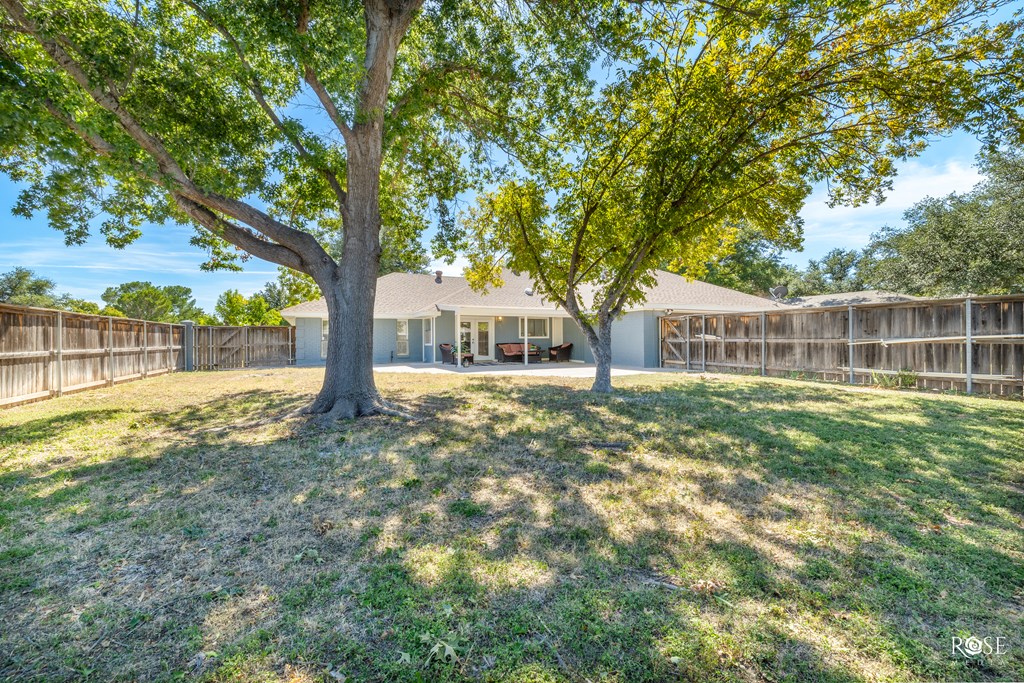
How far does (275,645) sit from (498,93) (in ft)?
31.7

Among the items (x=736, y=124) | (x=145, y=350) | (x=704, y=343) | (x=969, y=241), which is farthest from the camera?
(x=969, y=241)

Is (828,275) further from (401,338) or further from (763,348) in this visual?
(401,338)

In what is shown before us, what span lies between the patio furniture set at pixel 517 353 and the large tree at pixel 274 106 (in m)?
9.14

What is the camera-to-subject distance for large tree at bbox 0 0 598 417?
19.3 feet

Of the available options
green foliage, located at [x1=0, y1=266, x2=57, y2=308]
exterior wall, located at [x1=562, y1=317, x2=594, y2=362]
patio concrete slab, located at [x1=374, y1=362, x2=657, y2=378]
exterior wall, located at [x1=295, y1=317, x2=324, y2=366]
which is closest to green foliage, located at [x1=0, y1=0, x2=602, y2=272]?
patio concrete slab, located at [x1=374, y1=362, x2=657, y2=378]

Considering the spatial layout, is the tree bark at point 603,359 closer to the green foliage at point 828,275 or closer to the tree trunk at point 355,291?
the tree trunk at point 355,291

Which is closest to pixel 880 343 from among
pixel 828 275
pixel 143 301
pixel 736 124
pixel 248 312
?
pixel 736 124

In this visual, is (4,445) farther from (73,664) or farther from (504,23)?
(504,23)

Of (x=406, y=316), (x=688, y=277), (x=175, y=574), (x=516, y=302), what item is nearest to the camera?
(x=175, y=574)

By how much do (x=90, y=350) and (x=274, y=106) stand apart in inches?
287

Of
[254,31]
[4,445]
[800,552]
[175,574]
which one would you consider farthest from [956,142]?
[4,445]

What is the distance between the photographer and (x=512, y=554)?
9.52ft

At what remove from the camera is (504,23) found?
842 cm

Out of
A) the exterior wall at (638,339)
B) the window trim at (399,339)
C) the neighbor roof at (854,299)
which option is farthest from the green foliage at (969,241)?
the window trim at (399,339)
